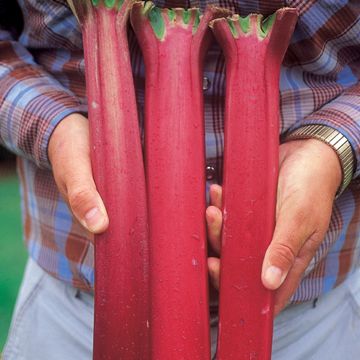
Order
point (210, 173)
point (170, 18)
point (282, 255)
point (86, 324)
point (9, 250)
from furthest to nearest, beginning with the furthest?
point (9, 250) < point (86, 324) < point (210, 173) < point (170, 18) < point (282, 255)

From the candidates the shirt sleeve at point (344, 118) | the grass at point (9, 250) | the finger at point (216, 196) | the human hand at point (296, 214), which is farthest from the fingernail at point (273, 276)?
the grass at point (9, 250)

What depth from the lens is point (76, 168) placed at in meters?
0.80

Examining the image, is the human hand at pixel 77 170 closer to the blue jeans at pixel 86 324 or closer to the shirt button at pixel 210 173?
the shirt button at pixel 210 173

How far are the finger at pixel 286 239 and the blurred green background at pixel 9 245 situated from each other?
1.81 m

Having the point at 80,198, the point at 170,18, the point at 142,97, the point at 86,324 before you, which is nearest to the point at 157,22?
the point at 170,18

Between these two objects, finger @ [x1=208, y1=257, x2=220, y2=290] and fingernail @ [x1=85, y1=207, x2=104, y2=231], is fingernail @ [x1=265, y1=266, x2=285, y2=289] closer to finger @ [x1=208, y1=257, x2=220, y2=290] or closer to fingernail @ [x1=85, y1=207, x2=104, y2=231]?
finger @ [x1=208, y1=257, x2=220, y2=290]

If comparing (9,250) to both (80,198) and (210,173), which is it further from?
(80,198)

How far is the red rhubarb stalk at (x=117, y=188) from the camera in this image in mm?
777

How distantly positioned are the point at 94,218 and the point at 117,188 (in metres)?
0.05

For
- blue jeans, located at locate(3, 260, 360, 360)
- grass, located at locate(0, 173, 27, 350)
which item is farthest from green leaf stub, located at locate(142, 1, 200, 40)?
grass, located at locate(0, 173, 27, 350)

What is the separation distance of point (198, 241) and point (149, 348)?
0.41 feet

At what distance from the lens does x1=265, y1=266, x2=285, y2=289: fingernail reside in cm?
73

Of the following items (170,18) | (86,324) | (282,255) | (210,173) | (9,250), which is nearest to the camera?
(282,255)

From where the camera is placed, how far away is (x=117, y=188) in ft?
2.58
